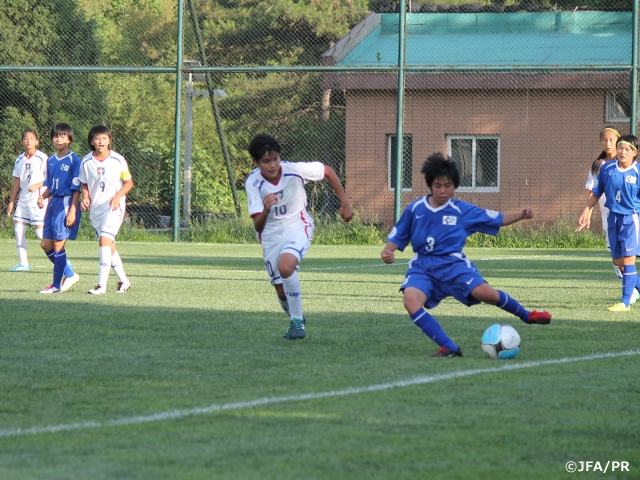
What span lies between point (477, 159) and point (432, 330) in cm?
1763

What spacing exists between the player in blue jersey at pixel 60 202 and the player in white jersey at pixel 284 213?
3638 mm

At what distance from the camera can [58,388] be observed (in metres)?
5.17

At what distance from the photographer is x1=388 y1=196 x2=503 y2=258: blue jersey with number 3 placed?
21.6ft

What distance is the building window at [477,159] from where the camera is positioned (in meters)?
23.1

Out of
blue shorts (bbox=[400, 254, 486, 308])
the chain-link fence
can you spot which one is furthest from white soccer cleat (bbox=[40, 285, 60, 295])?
the chain-link fence

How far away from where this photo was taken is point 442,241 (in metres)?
6.58

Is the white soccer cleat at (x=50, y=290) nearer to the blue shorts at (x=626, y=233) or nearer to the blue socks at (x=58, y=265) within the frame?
the blue socks at (x=58, y=265)

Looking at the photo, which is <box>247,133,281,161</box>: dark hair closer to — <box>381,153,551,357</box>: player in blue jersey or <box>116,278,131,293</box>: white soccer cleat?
<box>381,153,551,357</box>: player in blue jersey

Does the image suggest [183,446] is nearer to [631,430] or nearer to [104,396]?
[104,396]

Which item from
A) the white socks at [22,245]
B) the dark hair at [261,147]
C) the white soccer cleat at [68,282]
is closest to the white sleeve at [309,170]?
the dark hair at [261,147]

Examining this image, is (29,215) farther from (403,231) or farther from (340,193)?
(403,231)

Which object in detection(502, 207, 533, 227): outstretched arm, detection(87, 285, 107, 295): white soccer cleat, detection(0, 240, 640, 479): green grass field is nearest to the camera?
detection(0, 240, 640, 479): green grass field

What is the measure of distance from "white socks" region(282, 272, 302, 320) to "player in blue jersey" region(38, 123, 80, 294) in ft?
12.6

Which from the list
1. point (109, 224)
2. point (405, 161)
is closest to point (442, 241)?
point (109, 224)
